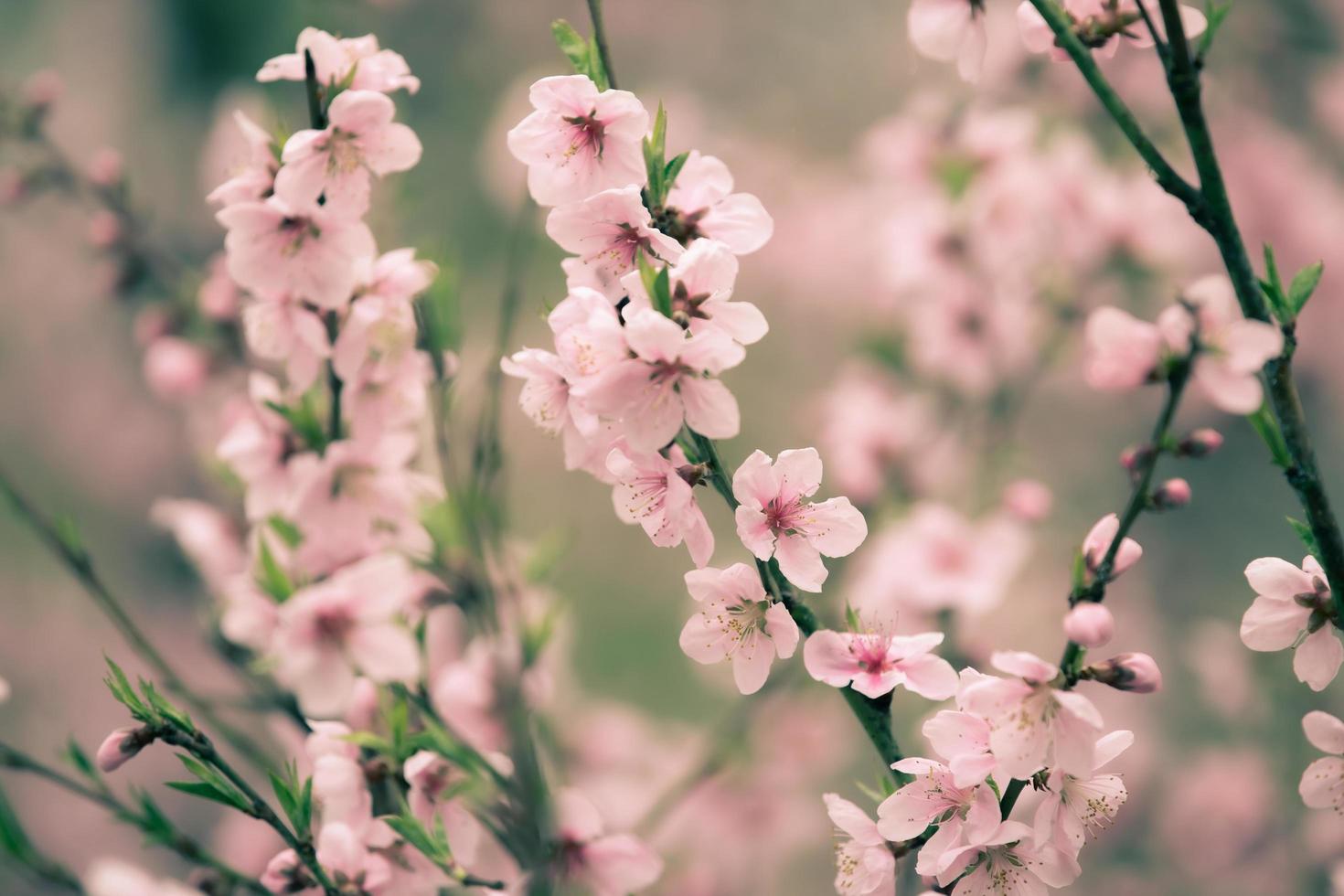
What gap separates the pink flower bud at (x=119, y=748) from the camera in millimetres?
529

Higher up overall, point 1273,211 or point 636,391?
point 636,391

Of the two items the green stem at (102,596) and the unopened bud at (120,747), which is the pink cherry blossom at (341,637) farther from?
the green stem at (102,596)

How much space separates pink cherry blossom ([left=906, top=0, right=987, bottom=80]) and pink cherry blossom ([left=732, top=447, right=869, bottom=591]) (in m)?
0.27

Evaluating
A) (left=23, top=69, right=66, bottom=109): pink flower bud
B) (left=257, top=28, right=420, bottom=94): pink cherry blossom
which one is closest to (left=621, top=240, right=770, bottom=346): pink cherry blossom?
(left=257, top=28, right=420, bottom=94): pink cherry blossom

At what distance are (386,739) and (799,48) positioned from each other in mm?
2214

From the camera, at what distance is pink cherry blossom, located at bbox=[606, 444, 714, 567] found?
468 mm

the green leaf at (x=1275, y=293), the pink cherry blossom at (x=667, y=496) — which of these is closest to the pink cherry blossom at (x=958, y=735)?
the pink cherry blossom at (x=667, y=496)

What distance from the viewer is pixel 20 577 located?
2.16 metres

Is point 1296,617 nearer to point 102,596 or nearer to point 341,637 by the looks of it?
point 341,637

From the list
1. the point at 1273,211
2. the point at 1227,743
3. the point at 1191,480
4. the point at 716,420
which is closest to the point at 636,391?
the point at 716,420

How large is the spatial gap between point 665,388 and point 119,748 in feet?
1.14

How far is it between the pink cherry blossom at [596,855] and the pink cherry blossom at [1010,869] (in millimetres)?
211

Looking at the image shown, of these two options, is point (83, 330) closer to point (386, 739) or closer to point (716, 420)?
point (386, 739)

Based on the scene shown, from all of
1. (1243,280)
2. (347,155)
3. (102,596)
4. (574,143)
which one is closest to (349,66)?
(347,155)
